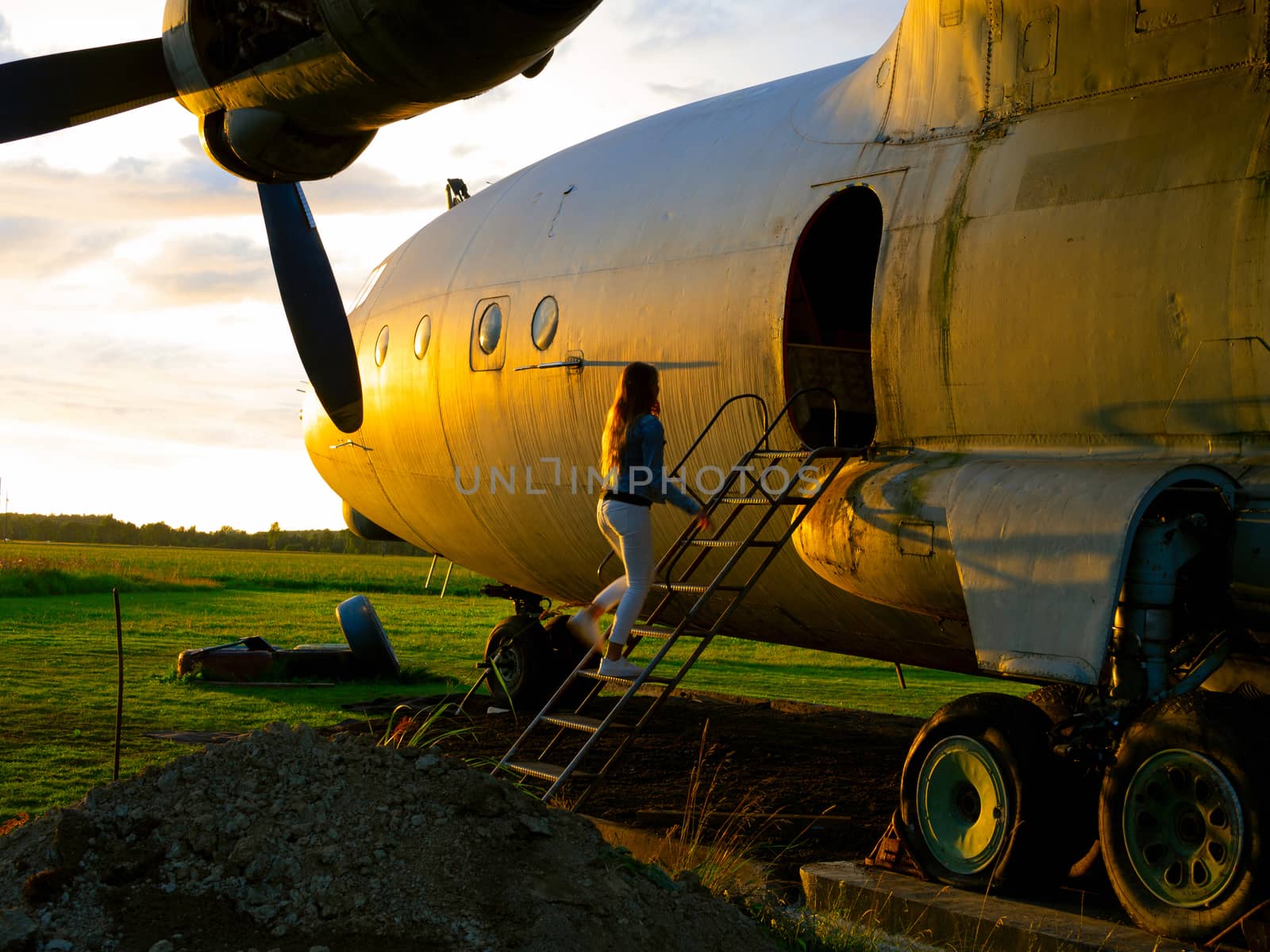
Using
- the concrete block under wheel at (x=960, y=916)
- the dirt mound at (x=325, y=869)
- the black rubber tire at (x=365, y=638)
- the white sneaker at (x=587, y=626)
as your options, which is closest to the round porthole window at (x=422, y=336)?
the white sneaker at (x=587, y=626)

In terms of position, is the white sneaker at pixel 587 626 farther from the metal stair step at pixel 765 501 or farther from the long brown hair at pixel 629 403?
the metal stair step at pixel 765 501

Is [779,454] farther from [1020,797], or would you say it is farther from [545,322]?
[545,322]

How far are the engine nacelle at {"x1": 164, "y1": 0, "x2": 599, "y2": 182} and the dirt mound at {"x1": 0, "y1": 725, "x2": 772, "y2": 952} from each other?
333 cm

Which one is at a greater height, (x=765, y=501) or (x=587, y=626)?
(x=765, y=501)

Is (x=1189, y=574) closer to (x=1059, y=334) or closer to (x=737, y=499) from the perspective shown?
(x=1059, y=334)

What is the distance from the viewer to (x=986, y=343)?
7641mm

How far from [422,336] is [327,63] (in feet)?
22.2

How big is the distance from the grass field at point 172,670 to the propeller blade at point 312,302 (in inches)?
149

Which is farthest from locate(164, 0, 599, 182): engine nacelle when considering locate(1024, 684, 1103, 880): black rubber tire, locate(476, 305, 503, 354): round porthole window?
locate(1024, 684, 1103, 880): black rubber tire

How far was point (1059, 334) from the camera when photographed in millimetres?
7277

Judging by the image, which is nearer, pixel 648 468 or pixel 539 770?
pixel 539 770

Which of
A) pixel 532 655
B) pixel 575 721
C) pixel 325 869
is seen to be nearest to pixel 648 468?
pixel 575 721

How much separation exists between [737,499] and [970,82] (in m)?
3.13

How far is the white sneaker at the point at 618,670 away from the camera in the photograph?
869 centimetres
